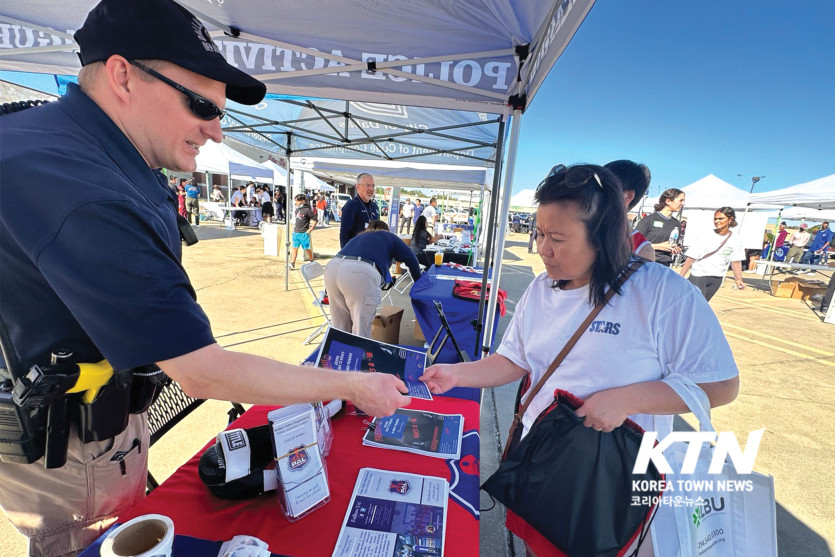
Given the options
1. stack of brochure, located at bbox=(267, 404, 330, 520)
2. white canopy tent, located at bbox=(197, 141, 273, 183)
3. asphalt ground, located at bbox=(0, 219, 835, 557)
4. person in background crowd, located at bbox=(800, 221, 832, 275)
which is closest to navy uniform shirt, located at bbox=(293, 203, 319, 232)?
asphalt ground, located at bbox=(0, 219, 835, 557)

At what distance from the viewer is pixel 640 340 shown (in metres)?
1.13

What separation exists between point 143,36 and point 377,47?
1.96m

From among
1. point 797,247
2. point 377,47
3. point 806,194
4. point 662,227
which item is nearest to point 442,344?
point 377,47

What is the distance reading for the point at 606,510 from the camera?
3.40 feet

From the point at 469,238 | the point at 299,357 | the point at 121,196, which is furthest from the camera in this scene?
the point at 469,238

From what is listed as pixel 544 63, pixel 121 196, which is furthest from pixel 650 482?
pixel 544 63

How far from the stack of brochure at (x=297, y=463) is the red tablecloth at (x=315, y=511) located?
0.15ft

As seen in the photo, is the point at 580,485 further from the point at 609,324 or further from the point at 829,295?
the point at 829,295

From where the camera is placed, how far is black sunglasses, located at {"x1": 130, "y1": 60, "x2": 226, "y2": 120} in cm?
84

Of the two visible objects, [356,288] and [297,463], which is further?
[356,288]

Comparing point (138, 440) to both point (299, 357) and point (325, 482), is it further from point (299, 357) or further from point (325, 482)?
point (299, 357)

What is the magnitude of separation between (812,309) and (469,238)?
9237 mm

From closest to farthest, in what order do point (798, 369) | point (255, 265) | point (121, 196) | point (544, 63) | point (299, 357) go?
point (121, 196)
point (544, 63)
point (299, 357)
point (798, 369)
point (255, 265)

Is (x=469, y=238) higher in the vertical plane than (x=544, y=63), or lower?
lower
